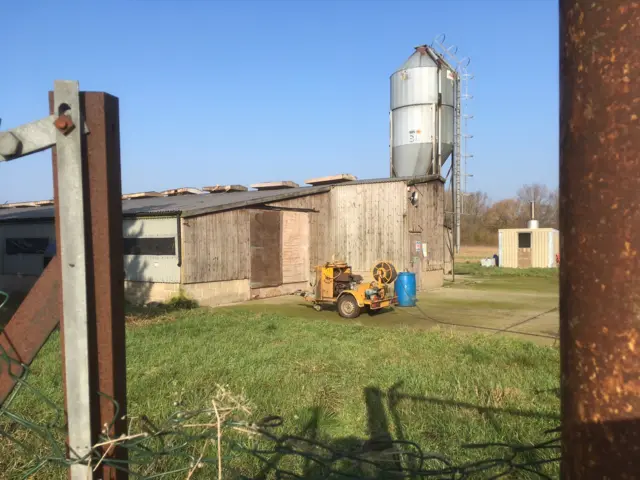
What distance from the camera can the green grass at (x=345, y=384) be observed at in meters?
A: 4.39

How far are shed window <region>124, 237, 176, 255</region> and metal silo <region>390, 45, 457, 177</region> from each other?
12.3 metres

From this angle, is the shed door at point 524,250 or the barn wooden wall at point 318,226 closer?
the barn wooden wall at point 318,226

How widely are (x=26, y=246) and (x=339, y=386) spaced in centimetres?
1725

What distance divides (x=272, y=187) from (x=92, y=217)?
22505mm

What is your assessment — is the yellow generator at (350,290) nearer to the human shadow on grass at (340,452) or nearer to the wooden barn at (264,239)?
the wooden barn at (264,239)

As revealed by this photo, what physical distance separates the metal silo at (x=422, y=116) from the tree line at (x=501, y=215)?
3237 cm

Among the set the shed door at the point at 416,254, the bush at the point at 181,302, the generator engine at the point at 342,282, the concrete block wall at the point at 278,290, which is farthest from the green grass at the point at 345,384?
the shed door at the point at 416,254

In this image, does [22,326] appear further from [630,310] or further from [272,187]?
[272,187]

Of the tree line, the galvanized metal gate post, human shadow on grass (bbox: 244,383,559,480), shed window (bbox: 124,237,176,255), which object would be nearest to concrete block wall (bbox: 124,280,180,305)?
shed window (bbox: 124,237,176,255)

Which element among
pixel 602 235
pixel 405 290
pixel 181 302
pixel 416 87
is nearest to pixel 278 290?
pixel 181 302

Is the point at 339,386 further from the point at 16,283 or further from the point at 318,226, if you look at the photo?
the point at 16,283

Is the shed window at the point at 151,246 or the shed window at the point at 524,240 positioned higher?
the shed window at the point at 151,246

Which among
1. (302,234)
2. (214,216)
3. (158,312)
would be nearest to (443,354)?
(158,312)

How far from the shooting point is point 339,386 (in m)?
5.82
